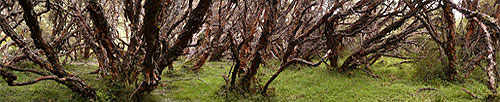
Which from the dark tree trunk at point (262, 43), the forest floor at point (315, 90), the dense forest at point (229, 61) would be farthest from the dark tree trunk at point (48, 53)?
the dark tree trunk at point (262, 43)

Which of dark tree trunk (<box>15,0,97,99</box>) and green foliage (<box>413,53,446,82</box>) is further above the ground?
dark tree trunk (<box>15,0,97,99</box>)

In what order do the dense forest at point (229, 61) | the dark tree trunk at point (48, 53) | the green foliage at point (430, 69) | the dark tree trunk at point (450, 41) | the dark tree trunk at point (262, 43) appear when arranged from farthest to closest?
the green foliage at point (430, 69) → the dark tree trunk at point (450, 41) → the dark tree trunk at point (262, 43) → the dense forest at point (229, 61) → the dark tree trunk at point (48, 53)

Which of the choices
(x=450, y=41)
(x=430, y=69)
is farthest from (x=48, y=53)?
(x=430, y=69)

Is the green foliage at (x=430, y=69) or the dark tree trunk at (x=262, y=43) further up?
the dark tree trunk at (x=262, y=43)

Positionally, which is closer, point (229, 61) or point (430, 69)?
point (229, 61)

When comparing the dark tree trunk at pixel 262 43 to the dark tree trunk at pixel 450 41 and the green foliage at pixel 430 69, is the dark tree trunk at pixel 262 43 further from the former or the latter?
the green foliage at pixel 430 69

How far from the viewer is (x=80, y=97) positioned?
597cm

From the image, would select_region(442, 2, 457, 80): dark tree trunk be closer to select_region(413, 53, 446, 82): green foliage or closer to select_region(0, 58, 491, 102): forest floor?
select_region(413, 53, 446, 82): green foliage

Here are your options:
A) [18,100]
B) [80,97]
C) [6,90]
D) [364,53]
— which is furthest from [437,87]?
[6,90]

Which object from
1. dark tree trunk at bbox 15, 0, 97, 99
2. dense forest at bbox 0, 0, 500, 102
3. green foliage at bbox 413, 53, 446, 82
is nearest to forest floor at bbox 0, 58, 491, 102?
dense forest at bbox 0, 0, 500, 102

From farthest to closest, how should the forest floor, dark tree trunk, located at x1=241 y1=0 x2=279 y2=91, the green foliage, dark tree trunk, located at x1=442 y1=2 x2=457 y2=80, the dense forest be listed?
the green foliage → dark tree trunk, located at x1=442 y1=2 x2=457 y2=80 → the forest floor → dark tree trunk, located at x1=241 y1=0 x2=279 y2=91 → the dense forest

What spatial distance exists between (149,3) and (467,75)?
8.25 metres

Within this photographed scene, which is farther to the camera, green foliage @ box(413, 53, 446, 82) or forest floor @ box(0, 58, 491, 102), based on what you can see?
green foliage @ box(413, 53, 446, 82)

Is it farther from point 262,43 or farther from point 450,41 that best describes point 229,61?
point 450,41
